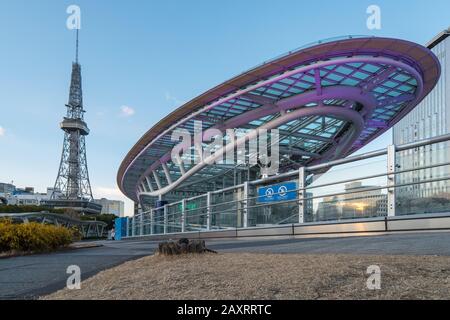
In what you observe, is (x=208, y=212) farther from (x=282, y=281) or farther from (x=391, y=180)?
(x=282, y=281)

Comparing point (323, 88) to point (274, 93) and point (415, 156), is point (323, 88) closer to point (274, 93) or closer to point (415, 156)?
point (274, 93)

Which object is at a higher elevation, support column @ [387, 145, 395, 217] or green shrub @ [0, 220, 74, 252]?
support column @ [387, 145, 395, 217]

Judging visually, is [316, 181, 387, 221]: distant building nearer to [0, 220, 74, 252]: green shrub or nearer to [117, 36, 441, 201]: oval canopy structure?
[0, 220, 74, 252]: green shrub

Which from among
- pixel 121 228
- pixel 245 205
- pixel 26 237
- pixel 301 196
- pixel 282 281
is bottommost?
pixel 121 228

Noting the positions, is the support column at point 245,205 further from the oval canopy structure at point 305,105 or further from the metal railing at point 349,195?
the oval canopy structure at point 305,105

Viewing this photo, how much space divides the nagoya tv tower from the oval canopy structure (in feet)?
267

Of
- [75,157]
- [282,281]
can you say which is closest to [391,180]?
[282,281]

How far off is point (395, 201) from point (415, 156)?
2.92ft

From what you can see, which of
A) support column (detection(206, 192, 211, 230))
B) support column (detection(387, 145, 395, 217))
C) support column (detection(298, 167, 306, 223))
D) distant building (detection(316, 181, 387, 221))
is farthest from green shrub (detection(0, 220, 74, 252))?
support column (detection(387, 145, 395, 217))

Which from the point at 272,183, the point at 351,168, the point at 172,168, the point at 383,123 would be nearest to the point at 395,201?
the point at 351,168

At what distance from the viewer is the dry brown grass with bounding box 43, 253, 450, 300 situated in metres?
3.10

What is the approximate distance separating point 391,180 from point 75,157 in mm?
125970

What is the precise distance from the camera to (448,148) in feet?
24.1

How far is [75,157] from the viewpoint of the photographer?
125375 millimetres
